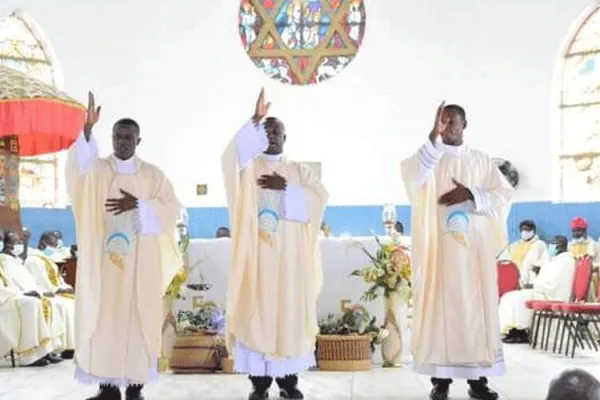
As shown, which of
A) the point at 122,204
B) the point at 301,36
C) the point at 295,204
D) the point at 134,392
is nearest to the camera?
the point at 122,204

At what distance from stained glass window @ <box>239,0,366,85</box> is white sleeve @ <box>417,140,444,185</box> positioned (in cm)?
912

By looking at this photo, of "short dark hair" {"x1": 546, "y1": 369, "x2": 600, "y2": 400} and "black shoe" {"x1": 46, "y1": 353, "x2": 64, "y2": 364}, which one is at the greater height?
"short dark hair" {"x1": 546, "y1": 369, "x2": 600, "y2": 400}

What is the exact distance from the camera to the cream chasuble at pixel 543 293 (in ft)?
35.0

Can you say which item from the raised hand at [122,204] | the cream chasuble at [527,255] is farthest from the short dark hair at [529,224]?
the raised hand at [122,204]

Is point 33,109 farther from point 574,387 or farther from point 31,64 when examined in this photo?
point 31,64

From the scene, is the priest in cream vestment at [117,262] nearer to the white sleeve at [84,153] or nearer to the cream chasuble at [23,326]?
the white sleeve at [84,153]

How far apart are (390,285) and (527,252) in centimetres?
549

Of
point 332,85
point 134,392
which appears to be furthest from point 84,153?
point 332,85

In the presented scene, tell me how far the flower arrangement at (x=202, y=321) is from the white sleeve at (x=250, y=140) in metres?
2.11

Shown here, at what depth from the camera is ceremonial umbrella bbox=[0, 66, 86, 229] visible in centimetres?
765

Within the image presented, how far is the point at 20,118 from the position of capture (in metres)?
7.68

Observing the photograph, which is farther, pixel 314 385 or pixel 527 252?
pixel 527 252

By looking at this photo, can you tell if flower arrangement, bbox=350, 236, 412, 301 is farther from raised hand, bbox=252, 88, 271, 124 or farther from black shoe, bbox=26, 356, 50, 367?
black shoe, bbox=26, 356, 50, 367

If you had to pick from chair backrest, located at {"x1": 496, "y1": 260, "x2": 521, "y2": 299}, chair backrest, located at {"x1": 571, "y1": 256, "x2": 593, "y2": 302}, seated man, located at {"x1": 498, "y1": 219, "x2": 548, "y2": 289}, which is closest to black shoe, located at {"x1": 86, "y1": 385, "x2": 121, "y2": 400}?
chair backrest, located at {"x1": 571, "y1": 256, "x2": 593, "y2": 302}
